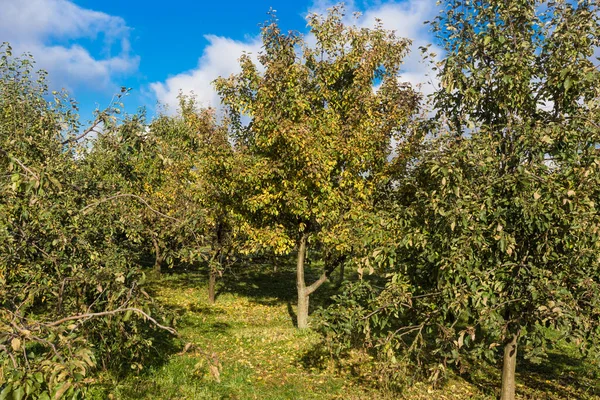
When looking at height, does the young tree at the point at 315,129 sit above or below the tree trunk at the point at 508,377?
above

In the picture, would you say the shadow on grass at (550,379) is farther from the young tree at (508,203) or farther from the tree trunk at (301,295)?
the tree trunk at (301,295)

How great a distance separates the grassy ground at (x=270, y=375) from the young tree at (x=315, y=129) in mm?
2874

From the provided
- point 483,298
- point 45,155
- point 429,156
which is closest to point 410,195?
point 429,156

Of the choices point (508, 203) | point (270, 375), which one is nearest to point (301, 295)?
point (270, 375)

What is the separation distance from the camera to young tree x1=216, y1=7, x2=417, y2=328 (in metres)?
14.6

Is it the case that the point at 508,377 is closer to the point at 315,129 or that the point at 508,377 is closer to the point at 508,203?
the point at 508,203

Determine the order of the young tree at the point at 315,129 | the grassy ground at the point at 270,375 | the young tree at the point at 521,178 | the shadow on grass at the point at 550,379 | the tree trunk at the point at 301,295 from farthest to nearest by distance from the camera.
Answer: the tree trunk at the point at 301,295, the young tree at the point at 315,129, the shadow on grass at the point at 550,379, the grassy ground at the point at 270,375, the young tree at the point at 521,178

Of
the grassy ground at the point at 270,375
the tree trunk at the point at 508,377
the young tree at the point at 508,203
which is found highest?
the young tree at the point at 508,203

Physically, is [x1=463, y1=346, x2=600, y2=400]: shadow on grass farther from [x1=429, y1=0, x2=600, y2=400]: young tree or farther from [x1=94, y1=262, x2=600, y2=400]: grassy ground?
[x1=429, y1=0, x2=600, y2=400]: young tree

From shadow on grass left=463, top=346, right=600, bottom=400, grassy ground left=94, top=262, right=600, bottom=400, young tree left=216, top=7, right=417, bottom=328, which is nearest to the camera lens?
grassy ground left=94, top=262, right=600, bottom=400

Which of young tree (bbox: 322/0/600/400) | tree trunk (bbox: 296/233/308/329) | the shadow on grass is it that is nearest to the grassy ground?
the shadow on grass

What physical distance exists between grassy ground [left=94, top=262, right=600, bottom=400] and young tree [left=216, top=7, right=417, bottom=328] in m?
2.87

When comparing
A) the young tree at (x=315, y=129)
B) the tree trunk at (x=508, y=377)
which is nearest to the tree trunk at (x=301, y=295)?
the young tree at (x=315, y=129)

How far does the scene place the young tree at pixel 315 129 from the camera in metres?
14.6
